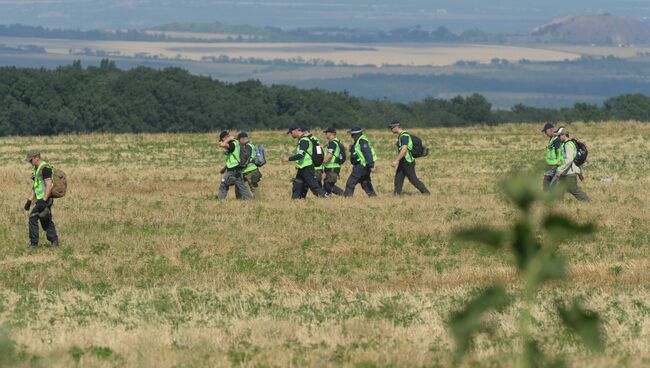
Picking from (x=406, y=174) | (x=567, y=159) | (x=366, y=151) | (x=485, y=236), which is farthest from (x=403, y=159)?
(x=485, y=236)

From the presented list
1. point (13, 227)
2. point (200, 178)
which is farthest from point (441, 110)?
point (13, 227)

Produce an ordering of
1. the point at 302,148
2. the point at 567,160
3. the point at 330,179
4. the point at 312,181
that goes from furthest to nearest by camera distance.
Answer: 1. the point at 330,179
2. the point at 312,181
3. the point at 302,148
4. the point at 567,160

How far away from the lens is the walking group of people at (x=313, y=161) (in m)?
28.4

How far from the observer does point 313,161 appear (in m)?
28.6

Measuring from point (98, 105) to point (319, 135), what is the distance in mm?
47540

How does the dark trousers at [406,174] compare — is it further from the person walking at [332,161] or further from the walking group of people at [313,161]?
the person walking at [332,161]

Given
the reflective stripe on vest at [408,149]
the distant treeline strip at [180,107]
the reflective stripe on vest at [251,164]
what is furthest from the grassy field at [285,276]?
the distant treeline strip at [180,107]

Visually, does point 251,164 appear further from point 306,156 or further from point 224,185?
point 306,156

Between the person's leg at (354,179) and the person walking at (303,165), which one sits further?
the person's leg at (354,179)

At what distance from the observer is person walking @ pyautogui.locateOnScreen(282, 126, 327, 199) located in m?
28.3

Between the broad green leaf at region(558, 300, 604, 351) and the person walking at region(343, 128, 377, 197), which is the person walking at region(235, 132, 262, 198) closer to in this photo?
the person walking at region(343, 128, 377, 197)

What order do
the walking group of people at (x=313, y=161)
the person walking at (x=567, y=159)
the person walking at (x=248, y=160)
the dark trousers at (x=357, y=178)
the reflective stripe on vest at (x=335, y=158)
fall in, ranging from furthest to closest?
the dark trousers at (x=357, y=178)
the reflective stripe on vest at (x=335, y=158)
the person walking at (x=248, y=160)
the walking group of people at (x=313, y=161)
the person walking at (x=567, y=159)

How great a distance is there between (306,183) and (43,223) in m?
8.02

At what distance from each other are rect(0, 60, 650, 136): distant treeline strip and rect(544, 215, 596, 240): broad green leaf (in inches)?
3477
